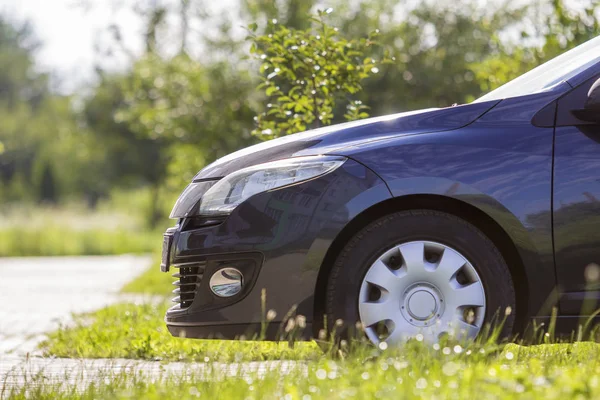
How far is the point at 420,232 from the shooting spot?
4020 mm

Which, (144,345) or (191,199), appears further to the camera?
(144,345)

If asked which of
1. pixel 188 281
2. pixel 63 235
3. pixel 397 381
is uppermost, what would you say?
pixel 63 235

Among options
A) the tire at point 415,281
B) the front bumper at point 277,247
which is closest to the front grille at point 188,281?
the front bumper at point 277,247

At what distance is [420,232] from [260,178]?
76 centimetres

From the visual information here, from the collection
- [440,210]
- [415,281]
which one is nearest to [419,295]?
[415,281]

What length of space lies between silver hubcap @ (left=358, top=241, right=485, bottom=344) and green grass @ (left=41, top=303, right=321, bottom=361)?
0.51m

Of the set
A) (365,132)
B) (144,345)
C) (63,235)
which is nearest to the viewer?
(365,132)

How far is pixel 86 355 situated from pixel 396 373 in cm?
296

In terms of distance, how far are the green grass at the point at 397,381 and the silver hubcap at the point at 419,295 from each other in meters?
0.14

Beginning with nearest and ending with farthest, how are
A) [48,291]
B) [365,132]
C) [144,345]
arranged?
[365,132]
[144,345]
[48,291]

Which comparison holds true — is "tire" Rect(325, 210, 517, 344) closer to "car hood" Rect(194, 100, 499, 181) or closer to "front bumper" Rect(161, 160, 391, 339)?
"front bumper" Rect(161, 160, 391, 339)

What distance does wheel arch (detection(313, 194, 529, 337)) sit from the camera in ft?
13.4

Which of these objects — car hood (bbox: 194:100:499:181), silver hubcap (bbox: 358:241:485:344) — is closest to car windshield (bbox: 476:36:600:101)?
car hood (bbox: 194:100:499:181)

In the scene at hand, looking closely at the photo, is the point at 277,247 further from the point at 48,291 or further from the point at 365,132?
the point at 48,291
